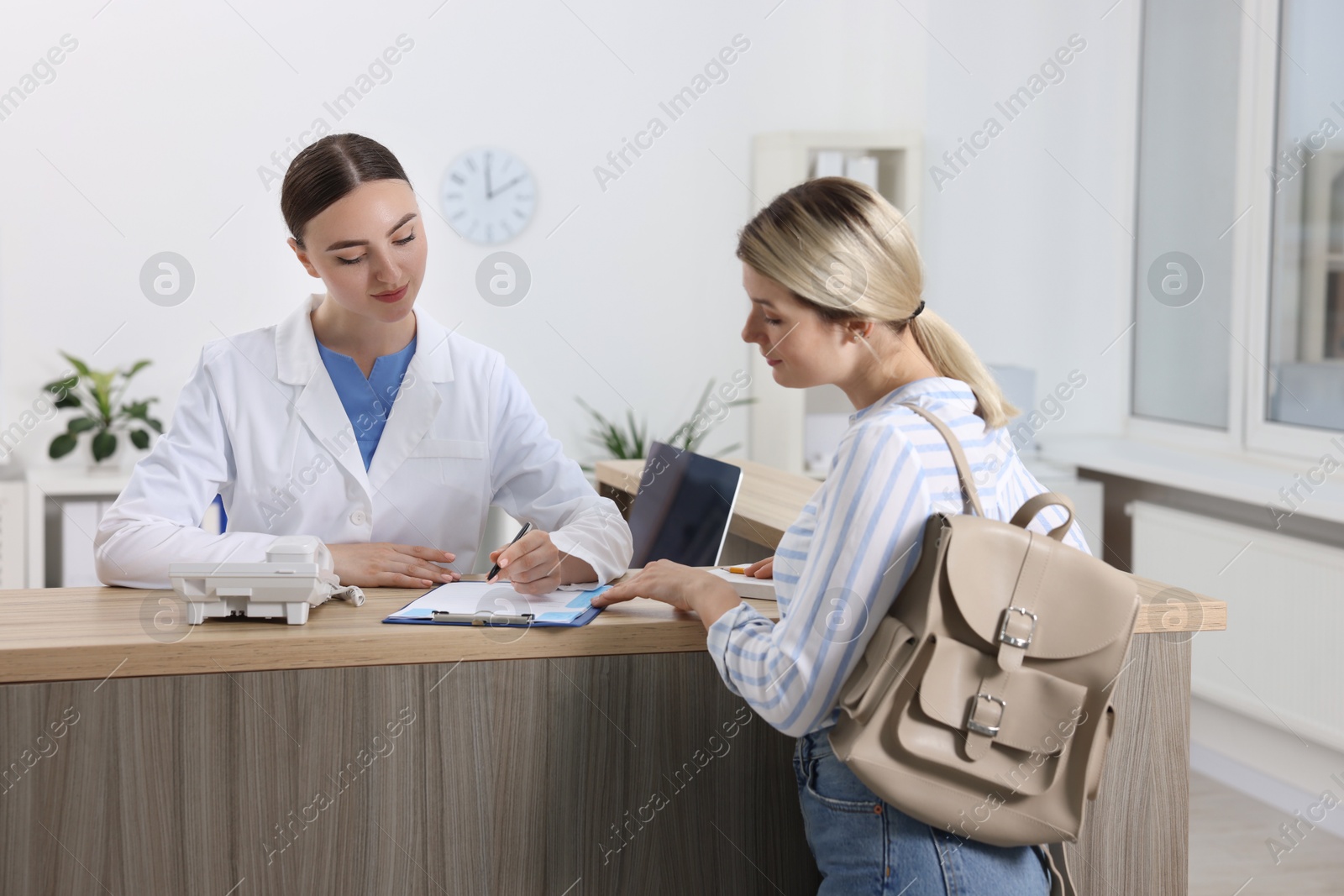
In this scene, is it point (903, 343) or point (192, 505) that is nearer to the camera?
point (903, 343)

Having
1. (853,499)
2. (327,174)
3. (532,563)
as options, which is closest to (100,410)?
(327,174)

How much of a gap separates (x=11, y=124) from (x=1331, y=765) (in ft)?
15.8

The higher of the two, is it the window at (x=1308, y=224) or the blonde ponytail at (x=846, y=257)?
the window at (x=1308, y=224)

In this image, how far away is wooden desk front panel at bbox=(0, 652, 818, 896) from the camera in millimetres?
1284

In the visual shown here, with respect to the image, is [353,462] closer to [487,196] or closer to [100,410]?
[100,410]

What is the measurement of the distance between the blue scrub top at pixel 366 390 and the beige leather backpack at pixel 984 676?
1.04 meters

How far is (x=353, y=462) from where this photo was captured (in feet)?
6.13

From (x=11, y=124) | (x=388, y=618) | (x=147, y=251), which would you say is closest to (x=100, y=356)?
(x=147, y=251)

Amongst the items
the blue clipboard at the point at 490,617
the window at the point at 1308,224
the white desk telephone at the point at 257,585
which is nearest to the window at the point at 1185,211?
the window at the point at 1308,224

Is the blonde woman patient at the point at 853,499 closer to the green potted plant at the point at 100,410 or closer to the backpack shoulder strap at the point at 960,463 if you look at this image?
the backpack shoulder strap at the point at 960,463

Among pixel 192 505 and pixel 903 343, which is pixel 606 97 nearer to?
pixel 192 505

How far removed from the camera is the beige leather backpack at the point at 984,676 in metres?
1.12

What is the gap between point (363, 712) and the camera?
1344 millimetres

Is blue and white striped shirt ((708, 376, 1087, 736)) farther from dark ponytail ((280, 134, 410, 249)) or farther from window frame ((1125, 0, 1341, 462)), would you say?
window frame ((1125, 0, 1341, 462))
